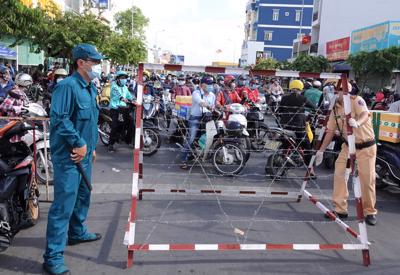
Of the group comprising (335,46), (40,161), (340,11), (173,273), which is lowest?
(173,273)

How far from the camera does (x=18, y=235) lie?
446cm

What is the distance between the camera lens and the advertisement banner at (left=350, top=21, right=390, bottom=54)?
1101 inches

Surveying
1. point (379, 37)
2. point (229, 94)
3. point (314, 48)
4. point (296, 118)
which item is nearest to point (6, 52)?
point (229, 94)

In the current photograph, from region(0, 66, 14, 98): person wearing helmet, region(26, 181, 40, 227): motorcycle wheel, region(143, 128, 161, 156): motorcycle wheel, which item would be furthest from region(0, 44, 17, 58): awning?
region(26, 181, 40, 227): motorcycle wheel

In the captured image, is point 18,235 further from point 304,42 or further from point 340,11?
point 304,42

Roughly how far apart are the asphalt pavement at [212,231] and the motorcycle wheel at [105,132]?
7.92ft

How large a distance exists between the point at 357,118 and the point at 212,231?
2293mm

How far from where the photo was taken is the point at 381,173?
274 inches

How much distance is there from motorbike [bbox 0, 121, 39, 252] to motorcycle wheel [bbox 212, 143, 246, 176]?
3.62 meters

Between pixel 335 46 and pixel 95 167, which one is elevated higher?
pixel 335 46

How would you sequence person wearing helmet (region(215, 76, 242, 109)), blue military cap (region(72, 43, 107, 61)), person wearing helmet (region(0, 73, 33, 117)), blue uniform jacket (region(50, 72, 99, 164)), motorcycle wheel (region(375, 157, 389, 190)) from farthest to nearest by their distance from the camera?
person wearing helmet (region(215, 76, 242, 109)), motorcycle wheel (region(375, 157, 389, 190)), person wearing helmet (region(0, 73, 33, 117)), blue military cap (region(72, 43, 107, 61)), blue uniform jacket (region(50, 72, 99, 164))

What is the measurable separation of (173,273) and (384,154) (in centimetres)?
438

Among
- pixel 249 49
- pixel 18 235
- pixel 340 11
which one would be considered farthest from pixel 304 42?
pixel 18 235

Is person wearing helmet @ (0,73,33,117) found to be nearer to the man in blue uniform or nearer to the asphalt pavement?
the asphalt pavement
